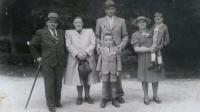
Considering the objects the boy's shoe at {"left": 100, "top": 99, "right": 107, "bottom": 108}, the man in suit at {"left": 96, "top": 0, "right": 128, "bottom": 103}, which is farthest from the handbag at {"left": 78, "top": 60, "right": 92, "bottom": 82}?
the boy's shoe at {"left": 100, "top": 99, "right": 107, "bottom": 108}

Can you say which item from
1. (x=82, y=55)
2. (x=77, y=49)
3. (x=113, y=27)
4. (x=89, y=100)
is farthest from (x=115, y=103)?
(x=113, y=27)

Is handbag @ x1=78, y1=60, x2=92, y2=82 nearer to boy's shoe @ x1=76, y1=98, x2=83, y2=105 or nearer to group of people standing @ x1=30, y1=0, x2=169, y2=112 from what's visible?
group of people standing @ x1=30, y1=0, x2=169, y2=112

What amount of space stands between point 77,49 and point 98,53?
410 mm

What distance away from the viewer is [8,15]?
9.85 meters

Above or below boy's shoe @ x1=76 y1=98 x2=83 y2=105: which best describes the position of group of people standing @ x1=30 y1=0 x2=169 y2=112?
above

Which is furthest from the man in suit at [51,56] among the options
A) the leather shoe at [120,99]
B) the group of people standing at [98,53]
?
the leather shoe at [120,99]

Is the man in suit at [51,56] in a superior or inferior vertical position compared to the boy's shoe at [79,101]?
superior

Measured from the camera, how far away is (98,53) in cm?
693

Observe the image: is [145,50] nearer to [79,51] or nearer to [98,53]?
[98,53]

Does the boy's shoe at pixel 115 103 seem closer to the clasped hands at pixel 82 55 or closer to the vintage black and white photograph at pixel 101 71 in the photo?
the vintage black and white photograph at pixel 101 71

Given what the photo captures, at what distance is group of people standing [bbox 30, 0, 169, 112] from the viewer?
22.4 ft

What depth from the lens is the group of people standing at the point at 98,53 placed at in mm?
6820

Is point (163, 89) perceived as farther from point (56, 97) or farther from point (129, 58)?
point (56, 97)

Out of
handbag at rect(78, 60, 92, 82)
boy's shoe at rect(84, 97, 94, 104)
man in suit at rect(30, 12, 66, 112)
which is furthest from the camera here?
boy's shoe at rect(84, 97, 94, 104)
